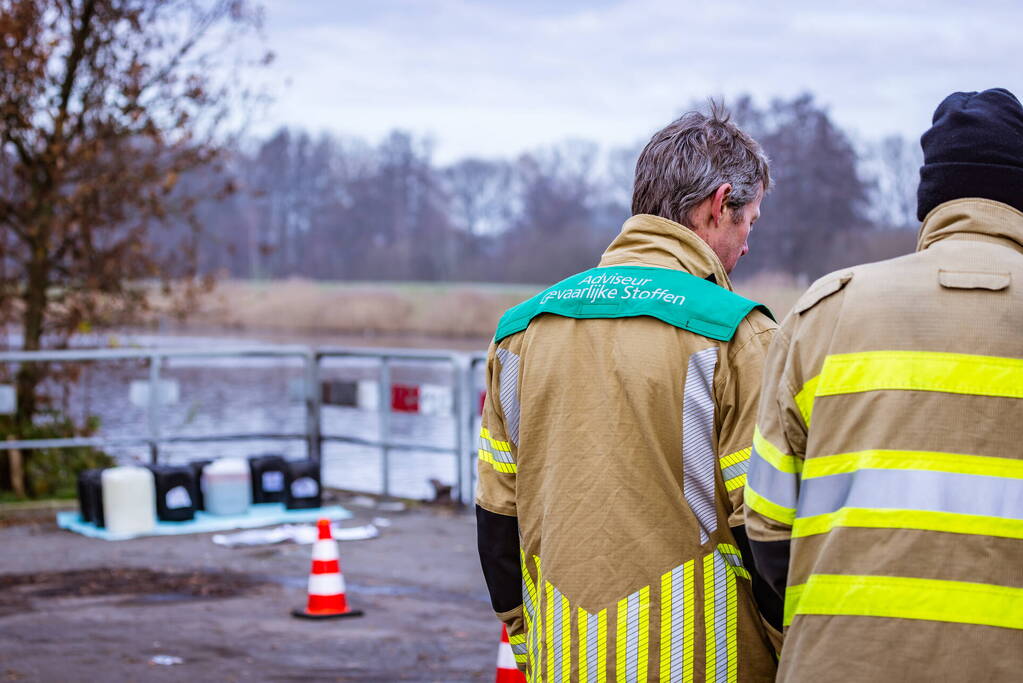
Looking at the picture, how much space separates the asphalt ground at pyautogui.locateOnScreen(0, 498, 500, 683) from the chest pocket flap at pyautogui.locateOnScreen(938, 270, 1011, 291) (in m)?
4.32

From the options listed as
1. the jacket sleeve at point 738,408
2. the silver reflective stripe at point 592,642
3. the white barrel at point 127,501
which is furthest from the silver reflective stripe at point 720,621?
the white barrel at point 127,501

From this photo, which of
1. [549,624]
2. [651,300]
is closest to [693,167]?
[651,300]

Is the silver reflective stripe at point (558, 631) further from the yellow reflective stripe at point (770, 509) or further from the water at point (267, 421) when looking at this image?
the water at point (267, 421)

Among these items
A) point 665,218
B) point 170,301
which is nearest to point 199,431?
point 170,301

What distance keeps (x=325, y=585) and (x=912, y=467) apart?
5308 millimetres

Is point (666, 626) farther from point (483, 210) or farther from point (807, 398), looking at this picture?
point (483, 210)

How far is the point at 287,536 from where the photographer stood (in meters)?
9.37

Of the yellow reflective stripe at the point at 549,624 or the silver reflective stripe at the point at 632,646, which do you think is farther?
the yellow reflective stripe at the point at 549,624

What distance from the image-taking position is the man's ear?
275 centimetres

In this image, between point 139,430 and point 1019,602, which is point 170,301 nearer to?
point 139,430

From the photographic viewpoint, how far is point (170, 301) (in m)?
12.4

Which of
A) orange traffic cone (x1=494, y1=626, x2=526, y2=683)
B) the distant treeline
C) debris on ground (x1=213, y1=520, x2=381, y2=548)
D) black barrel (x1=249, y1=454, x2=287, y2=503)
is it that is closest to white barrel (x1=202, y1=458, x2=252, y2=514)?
black barrel (x1=249, y1=454, x2=287, y2=503)

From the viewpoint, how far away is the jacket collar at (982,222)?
2229 millimetres

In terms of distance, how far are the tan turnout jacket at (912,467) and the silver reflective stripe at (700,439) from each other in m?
0.32
